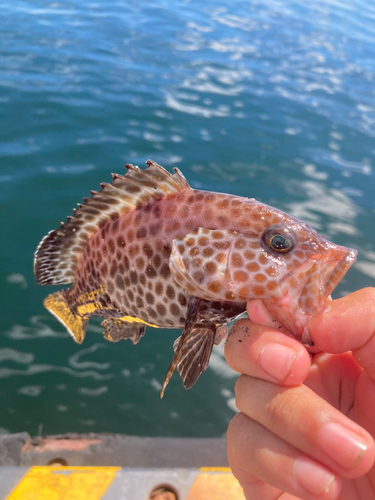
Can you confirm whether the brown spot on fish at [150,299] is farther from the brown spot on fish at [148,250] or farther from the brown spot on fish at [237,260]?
the brown spot on fish at [237,260]

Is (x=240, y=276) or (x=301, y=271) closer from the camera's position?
(x=301, y=271)

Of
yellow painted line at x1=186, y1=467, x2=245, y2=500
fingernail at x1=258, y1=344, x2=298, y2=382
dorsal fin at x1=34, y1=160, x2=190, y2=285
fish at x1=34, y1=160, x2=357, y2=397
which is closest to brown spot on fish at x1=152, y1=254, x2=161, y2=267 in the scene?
fish at x1=34, y1=160, x2=357, y2=397

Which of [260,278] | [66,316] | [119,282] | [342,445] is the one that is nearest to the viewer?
[342,445]

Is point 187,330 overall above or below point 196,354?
above

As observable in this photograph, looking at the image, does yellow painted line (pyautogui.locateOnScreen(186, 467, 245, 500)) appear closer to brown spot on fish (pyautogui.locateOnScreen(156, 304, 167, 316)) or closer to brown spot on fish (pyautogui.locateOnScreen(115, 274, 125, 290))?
brown spot on fish (pyautogui.locateOnScreen(156, 304, 167, 316))

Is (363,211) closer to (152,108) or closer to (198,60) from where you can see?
(152,108)

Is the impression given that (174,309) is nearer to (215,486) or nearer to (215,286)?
(215,286)

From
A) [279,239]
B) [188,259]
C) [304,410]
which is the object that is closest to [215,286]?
[188,259]
